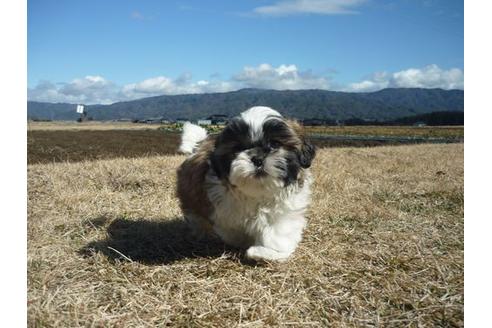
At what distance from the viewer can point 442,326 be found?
3018mm

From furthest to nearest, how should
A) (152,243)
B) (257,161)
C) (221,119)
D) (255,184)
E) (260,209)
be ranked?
(221,119) < (152,243) < (260,209) < (255,184) < (257,161)

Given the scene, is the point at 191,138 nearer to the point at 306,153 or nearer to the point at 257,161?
the point at 306,153

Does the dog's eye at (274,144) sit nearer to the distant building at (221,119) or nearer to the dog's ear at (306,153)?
the dog's ear at (306,153)

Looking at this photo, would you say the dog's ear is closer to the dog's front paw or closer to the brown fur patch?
the dog's front paw

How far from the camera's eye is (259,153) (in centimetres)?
379

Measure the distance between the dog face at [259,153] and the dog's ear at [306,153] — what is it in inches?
0.6

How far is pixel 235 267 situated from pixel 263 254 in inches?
10.3

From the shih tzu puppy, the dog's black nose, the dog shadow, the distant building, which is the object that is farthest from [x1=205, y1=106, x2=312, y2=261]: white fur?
the distant building

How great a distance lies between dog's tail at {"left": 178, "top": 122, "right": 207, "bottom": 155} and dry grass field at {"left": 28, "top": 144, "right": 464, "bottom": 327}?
2.93ft

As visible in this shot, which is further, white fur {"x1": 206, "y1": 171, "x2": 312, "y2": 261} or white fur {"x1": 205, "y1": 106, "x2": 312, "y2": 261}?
white fur {"x1": 206, "y1": 171, "x2": 312, "y2": 261}

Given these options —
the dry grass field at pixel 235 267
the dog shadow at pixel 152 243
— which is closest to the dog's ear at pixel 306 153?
the dry grass field at pixel 235 267

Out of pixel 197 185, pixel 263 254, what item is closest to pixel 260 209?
pixel 263 254

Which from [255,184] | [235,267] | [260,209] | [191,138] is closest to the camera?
[255,184]

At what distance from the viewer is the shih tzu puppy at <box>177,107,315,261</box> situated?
3.85 metres
